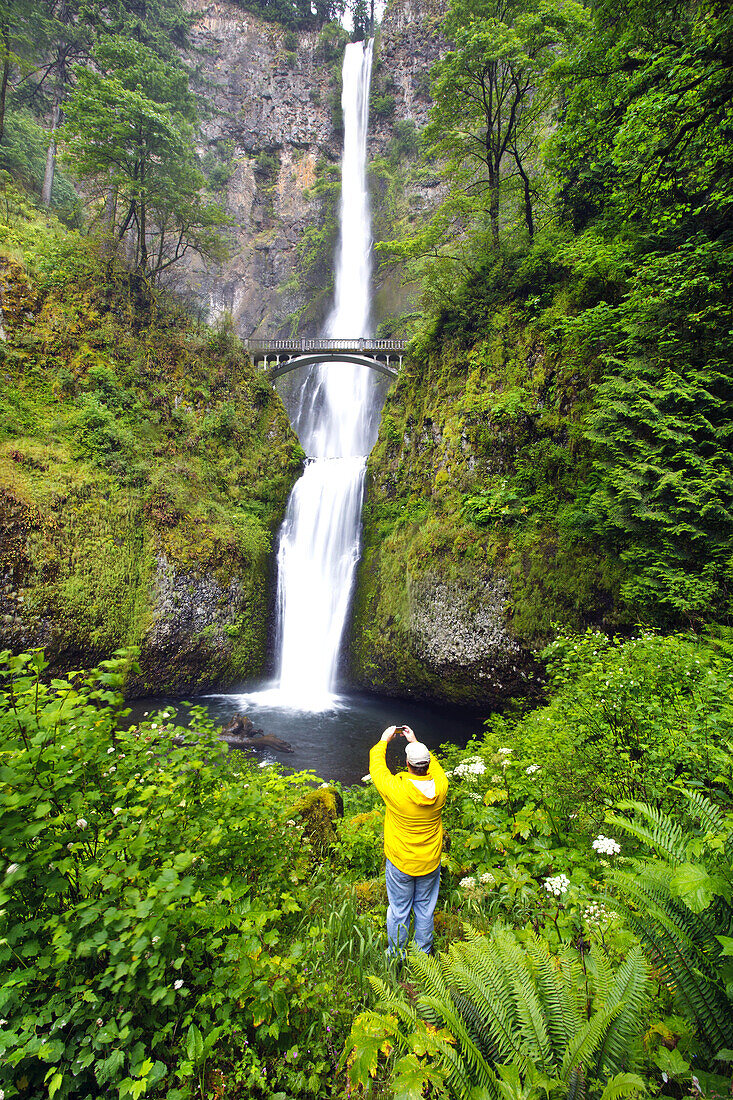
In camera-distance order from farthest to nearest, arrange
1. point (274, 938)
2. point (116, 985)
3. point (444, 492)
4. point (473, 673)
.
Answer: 1. point (444, 492)
2. point (473, 673)
3. point (274, 938)
4. point (116, 985)

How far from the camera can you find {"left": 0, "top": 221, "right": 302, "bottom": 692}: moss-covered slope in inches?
381

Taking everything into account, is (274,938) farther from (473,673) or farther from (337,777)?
(473,673)

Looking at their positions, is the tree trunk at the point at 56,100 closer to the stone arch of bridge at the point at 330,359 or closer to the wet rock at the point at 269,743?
the stone arch of bridge at the point at 330,359

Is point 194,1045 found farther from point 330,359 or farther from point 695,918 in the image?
point 330,359

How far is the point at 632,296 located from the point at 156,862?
871 centimetres

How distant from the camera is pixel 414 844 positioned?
8.84 feet

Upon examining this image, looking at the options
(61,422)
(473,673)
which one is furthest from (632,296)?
(61,422)

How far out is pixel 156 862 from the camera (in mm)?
1982

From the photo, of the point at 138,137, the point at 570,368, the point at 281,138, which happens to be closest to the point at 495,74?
the point at 570,368

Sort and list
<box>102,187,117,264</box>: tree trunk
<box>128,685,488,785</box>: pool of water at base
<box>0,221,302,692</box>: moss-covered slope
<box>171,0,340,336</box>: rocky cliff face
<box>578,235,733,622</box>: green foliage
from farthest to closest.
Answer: <box>171,0,340,336</box>: rocky cliff face, <box>102,187,117,264</box>: tree trunk, <box>0,221,302,692</box>: moss-covered slope, <box>128,685,488,785</box>: pool of water at base, <box>578,235,733,622</box>: green foliage

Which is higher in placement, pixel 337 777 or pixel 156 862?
pixel 156 862

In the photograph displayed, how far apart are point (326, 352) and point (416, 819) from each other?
18859 mm

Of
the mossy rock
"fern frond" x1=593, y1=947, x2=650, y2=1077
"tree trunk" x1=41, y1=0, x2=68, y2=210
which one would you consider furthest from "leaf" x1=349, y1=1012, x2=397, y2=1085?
"tree trunk" x1=41, y1=0, x2=68, y2=210

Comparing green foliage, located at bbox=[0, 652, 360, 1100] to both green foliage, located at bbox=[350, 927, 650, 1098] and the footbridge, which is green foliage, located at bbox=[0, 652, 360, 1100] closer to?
green foliage, located at bbox=[350, 927, 650, 1098]
